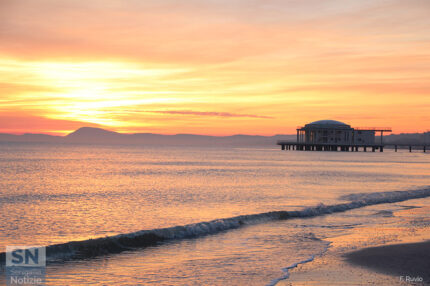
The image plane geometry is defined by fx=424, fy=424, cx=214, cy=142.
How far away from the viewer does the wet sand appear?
9422mm

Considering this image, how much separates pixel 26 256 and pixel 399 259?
9.52 m

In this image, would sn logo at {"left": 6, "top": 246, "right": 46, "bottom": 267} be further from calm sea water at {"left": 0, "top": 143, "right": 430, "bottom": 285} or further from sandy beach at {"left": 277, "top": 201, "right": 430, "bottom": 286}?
sandy beach at {"left": 277, "top": 201, "right": 430, "bottom": 286}

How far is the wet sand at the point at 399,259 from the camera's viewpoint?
9.42 m

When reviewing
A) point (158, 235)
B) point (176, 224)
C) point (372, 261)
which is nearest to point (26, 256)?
point (158, 235)

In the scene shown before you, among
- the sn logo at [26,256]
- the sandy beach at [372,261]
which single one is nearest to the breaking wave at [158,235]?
the sn logo at [26,256]

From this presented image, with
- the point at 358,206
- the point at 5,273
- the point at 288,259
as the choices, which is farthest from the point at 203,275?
the point at 358,206

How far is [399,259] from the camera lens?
10531mm

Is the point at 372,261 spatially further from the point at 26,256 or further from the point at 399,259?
the point at 26,256

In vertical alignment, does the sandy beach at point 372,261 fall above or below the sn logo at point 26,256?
above

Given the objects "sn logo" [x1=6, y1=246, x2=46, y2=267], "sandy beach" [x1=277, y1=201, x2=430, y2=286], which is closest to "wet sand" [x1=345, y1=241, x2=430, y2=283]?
"sandy beach" [x1=277, y1=201, x2=430, y2=286]

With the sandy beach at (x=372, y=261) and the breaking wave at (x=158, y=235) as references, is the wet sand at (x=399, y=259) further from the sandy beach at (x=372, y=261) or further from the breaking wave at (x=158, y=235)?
the breaking wave at (x=158, y=235)

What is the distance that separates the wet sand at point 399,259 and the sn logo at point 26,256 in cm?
786

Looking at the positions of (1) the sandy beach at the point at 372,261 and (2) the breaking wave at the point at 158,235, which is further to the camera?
(2) the breaking wave at the point at 158,235

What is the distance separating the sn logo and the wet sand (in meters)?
7.86
